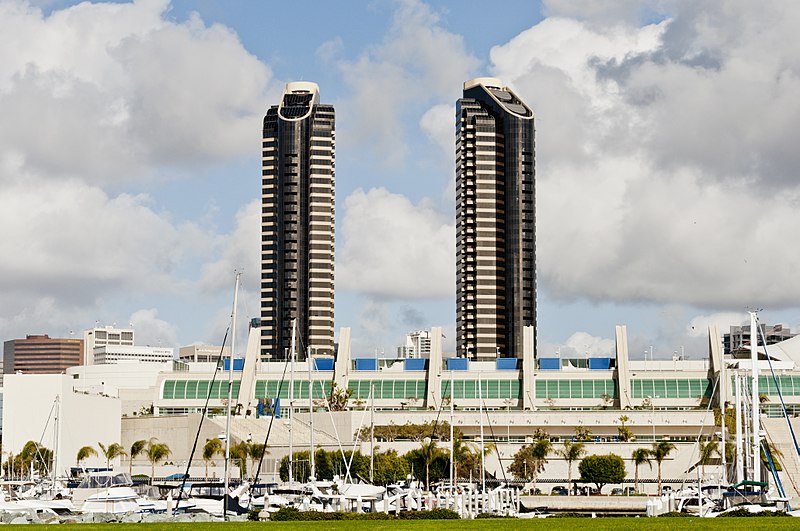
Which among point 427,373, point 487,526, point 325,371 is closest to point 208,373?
point 325,371

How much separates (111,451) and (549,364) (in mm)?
69266

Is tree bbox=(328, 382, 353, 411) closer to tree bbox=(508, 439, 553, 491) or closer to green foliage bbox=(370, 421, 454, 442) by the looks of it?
green foliage bbox=(370, 421, 454, 442)

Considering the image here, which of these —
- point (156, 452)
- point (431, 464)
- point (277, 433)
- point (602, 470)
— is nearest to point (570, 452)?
point (602, 470)

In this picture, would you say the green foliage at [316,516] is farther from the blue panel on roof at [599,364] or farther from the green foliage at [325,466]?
the blue panel on roof at [599,364]

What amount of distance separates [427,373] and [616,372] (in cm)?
2811

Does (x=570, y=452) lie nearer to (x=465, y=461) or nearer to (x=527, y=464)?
(x=527, y=464)

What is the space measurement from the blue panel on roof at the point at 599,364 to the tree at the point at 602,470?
5612 cm

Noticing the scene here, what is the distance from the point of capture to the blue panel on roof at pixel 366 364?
189375 mm

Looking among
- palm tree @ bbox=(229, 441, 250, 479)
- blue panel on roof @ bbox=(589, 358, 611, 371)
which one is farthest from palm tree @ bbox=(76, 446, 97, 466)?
blue panel on roof @ bbox=(589, 358, 611, 371)

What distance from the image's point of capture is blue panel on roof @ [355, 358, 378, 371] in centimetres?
18938

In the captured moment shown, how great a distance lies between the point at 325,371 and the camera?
619 feet

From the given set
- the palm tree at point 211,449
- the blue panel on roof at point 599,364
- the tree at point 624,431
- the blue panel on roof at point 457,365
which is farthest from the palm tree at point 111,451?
the blue panel on roof at point 599,364

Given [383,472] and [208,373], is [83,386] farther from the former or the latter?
[383,472]

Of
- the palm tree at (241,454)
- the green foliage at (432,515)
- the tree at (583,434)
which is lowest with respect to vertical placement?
the green foliage at (432,515)
